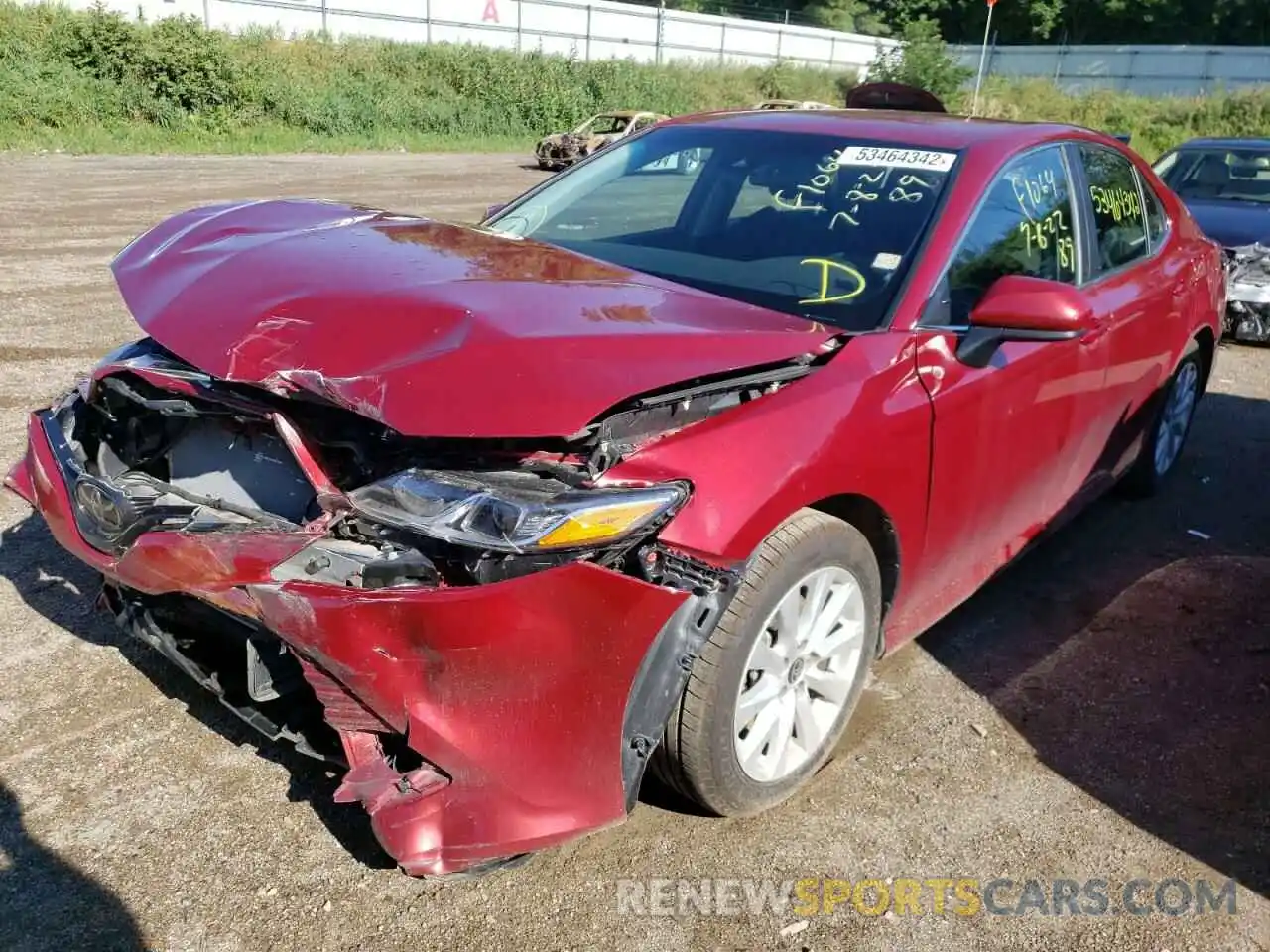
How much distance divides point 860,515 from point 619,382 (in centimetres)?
90

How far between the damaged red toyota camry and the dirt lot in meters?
0.24

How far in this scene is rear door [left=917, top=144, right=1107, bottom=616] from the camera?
3.10 metres

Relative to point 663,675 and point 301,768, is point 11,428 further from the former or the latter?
point 663,675

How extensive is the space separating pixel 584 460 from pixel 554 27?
3991cm

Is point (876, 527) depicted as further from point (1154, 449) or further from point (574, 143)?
point (574, 143)

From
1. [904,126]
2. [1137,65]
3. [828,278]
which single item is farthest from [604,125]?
[1137,65]

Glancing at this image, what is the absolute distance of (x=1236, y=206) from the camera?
911cm

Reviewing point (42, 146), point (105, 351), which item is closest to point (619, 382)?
point (105, 351)

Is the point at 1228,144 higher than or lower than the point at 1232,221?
higher

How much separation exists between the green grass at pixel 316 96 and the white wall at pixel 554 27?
193cm

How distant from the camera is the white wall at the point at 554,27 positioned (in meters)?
30.7

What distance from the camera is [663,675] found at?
91.2 inches

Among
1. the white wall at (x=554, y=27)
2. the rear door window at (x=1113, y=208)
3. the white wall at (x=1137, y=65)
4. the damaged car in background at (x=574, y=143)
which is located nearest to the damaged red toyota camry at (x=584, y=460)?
the rear door window at (x=1113, y=208)

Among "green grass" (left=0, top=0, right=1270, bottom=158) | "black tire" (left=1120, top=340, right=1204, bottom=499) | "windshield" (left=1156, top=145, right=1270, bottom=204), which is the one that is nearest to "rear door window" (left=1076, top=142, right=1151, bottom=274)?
"black tire" (left=1120, top=340, right=1204, bottom=499)
